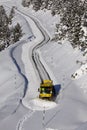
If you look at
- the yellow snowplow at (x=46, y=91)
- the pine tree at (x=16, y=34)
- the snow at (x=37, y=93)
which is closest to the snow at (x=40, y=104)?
the snow at (x=37, y=93)

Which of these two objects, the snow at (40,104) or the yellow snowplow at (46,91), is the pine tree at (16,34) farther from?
the snow at (40,104)

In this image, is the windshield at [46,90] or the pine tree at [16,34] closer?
the windshield at [46,90]

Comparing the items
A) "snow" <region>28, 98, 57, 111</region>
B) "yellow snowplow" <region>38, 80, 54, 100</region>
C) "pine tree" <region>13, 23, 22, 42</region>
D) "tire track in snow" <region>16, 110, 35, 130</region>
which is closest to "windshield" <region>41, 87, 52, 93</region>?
"yellow snowplow" <region>38, 80, 54, 100</region>

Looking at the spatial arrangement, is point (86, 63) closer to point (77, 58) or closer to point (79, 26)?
point (77, 58)

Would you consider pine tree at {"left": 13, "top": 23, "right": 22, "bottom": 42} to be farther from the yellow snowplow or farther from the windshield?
the windshield

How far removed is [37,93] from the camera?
38.8 metres

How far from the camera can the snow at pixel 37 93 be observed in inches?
1171

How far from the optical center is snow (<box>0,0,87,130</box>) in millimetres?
29734

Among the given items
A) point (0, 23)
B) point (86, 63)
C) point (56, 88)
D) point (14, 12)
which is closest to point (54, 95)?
point (56, 88)

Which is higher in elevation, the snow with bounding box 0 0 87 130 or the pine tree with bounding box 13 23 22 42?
the snow with bounding box 0 0 87 130

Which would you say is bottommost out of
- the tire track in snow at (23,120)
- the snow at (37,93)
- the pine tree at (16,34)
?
the pine tree at (16,34)

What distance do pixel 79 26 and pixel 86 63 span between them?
44.0ft

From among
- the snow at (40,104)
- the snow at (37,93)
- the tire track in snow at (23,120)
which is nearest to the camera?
the tire track in snow at (23,120)

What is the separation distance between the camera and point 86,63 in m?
44.1
